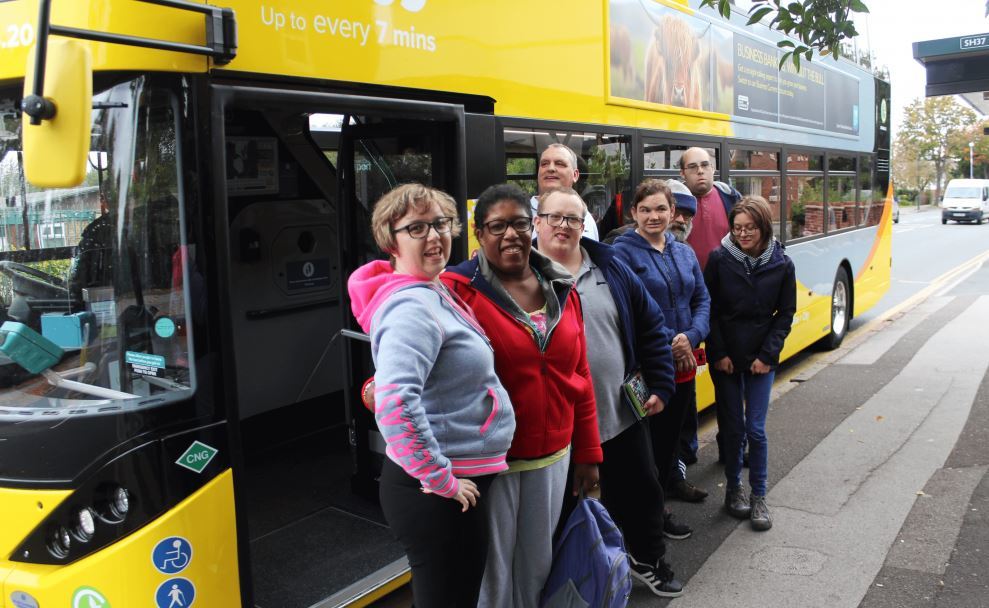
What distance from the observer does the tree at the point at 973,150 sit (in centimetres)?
6303

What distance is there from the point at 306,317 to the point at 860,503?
12.0 ft

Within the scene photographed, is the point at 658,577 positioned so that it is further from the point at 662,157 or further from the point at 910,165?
the point at 910,165

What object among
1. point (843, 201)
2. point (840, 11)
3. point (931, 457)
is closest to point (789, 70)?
point (843, 201)

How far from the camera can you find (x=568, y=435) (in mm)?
2906

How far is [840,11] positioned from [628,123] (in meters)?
1.34

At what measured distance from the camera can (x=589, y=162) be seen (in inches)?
197

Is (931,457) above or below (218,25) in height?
below

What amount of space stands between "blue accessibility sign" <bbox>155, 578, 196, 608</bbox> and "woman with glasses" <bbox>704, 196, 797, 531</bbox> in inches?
118

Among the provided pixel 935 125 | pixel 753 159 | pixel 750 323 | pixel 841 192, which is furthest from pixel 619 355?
pixel 935 125

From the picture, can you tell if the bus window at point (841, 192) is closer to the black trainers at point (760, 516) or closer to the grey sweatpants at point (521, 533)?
the black trainers at point (760, 516)

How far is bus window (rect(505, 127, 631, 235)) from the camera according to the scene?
4.29 metres

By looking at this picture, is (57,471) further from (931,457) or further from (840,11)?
(931,457)

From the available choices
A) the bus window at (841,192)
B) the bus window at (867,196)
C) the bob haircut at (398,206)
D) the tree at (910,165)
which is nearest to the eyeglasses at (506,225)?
the bob haircut at (398,206)

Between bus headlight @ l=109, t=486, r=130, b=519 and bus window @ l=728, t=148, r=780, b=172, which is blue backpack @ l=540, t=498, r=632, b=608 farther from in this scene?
→ bus window @ l=728, t=148, r=780, b=172
